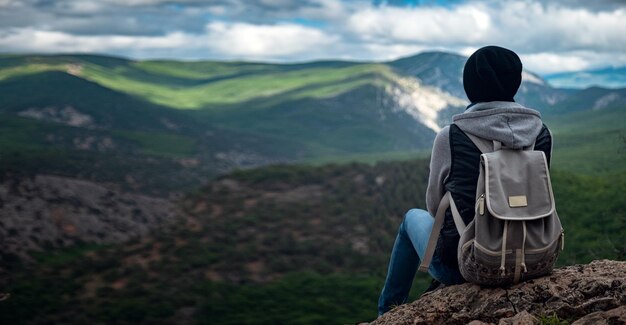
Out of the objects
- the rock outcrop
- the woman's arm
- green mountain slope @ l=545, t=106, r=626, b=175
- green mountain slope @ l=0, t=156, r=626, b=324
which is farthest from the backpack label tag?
the rock outcrop

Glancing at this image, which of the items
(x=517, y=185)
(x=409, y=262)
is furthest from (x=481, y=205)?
(x=409, y=262)

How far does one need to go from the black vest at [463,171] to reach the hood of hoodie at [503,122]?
0.34ft

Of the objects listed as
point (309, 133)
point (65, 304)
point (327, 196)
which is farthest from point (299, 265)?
point (309, 133)

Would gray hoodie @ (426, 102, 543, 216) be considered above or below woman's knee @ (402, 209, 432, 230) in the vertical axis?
above

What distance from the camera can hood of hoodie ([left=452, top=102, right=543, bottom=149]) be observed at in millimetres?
6516

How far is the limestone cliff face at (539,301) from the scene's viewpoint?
6566 mm

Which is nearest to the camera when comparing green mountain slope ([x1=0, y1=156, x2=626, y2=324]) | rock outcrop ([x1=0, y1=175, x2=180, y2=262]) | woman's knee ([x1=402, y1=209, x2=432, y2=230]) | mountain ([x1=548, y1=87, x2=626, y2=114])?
woman's knee ([x1=402, y1=209, x2=432, y2=230])

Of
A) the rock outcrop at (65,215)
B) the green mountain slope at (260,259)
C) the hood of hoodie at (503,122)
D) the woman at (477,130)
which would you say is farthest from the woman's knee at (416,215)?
the rock outcrop at (65,215)

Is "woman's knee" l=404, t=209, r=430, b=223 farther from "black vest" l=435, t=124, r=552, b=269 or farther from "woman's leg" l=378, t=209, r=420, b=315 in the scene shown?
"black vest" l=435, t=124, r=552, b=269

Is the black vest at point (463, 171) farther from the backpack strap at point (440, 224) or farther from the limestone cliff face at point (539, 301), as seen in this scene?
the limestone cliff face at point (539, 301)

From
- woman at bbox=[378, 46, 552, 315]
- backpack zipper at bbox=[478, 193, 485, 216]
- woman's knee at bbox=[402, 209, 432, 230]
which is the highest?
woman at bbox=[378, 46, 552, 315]

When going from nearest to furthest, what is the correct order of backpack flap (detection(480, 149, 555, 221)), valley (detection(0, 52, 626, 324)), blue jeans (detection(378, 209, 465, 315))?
backpack flap (detection(480, 149, 555, 221)) → blue jeans (detection(378, 209, 465, 315)) → valley (detection(0, 52, 626, 324))

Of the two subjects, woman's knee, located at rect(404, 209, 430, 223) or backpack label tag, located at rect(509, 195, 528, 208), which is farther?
woman's knee, located at rect(404, 209, 430, 223)

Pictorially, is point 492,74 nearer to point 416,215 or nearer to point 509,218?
point 509,218
